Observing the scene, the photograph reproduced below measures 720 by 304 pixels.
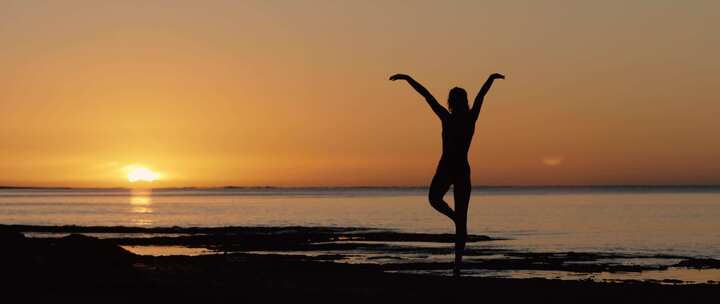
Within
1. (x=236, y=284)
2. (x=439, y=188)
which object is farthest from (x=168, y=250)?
(x=439, y=188)

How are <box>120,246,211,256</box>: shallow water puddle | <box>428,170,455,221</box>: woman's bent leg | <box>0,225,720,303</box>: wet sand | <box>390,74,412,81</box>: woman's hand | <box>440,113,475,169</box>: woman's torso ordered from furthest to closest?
<box>120,246,211,256</box>: shallow water puddle < <box>440,113,475,169</box>: woman's torso < <box>428,170,455,221</box>: woman's bent leg < <box>390,74,412,81</box>: woman's hand < <box>0,225,720,303</box>: wet sand

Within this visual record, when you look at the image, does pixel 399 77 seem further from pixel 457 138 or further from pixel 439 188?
pixel 439 188

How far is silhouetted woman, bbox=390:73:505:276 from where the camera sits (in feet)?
39.3

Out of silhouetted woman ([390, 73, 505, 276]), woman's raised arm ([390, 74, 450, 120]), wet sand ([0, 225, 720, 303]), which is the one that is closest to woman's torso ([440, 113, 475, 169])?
silhouetted woman ([390, 73, 505, 276])

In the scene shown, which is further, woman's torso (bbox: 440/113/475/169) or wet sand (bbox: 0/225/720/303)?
woman's torso (bbox: 440/113/475/169)

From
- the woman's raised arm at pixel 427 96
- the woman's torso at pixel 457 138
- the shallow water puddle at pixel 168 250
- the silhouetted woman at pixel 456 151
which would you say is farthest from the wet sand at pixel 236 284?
the shallow water puddle at pixel 168 250

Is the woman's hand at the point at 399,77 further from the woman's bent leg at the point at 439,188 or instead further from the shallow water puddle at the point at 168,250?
the shallow water puddle at the point at 168,250

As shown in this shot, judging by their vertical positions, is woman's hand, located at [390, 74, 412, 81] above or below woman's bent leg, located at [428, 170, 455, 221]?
above

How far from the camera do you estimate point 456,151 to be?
12047mm

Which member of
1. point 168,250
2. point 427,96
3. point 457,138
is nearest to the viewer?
point 427,96

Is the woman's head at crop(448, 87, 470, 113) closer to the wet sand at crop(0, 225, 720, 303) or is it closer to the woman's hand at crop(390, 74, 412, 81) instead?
the woman's hand at crop(390, 74, 412, 81)

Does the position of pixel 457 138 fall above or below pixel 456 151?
above

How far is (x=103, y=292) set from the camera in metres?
10.3

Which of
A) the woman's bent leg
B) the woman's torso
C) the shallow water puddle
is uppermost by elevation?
the woman's torso
